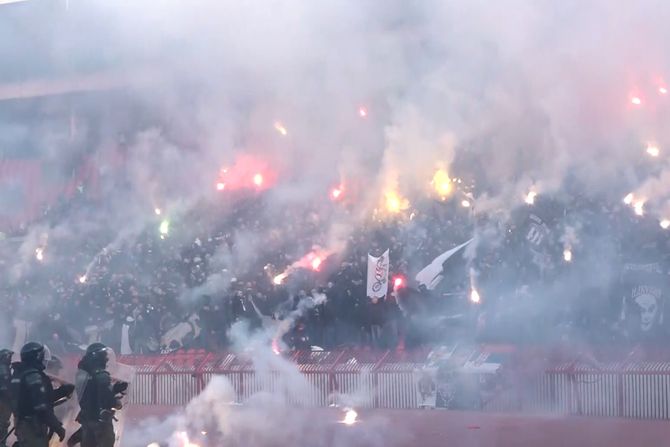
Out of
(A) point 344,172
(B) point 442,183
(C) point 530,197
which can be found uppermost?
(A) point 344,172

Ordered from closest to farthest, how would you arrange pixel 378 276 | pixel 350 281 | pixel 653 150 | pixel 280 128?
pixel 653 150 → pixel 378 276 → pixel 350 281 → pixel 280 128

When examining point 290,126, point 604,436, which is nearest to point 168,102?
point 290,126

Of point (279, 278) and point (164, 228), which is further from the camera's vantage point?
point (164, 228)

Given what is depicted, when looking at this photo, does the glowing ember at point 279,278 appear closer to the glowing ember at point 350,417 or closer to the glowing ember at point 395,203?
the glowing ember at point 395,203

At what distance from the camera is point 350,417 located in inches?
484

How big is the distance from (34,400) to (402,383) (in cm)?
656

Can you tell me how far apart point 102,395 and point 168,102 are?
10.9m

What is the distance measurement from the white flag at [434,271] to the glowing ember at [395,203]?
1928 mm

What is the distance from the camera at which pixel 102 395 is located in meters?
7.37

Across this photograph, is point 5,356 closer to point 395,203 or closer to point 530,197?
point 530,197

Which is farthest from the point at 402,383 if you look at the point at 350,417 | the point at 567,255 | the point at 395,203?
the point at 395,203

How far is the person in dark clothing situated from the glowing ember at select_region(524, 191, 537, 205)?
801cm

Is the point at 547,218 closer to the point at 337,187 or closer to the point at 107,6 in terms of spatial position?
the point at 337,187

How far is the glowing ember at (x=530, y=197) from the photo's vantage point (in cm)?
1418
